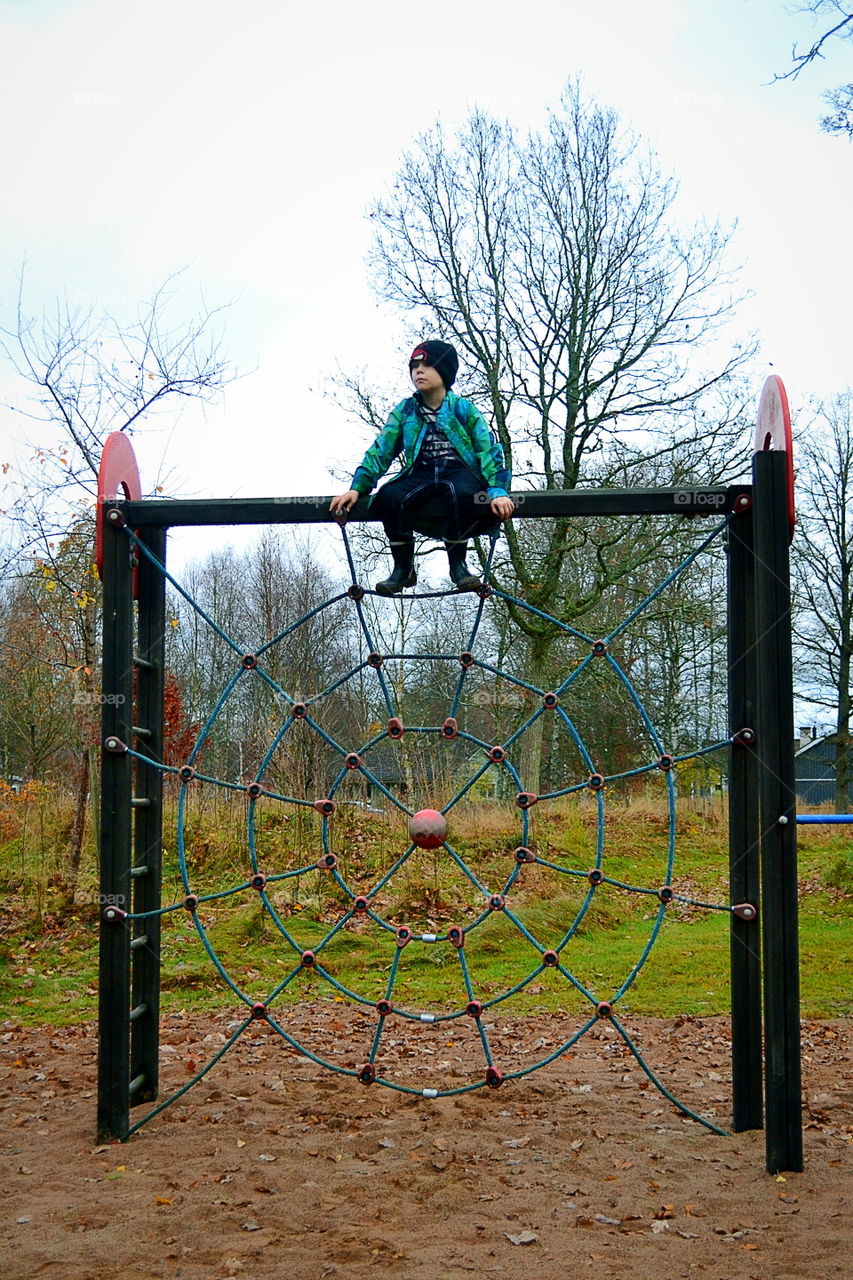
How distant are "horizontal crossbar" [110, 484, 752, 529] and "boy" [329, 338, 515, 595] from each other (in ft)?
0.27

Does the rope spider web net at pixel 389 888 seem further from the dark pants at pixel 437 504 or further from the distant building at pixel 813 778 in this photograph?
the distant building at pixel 813 778

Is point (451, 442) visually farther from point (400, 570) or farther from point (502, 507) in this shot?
point (400, 570)

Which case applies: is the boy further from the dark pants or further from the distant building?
the distant building

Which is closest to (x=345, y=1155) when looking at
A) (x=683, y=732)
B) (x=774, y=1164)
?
(x=774, y=1164)

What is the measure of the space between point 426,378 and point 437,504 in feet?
1.64

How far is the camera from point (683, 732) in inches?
700

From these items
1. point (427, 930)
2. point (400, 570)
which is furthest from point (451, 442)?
point (427, 930)

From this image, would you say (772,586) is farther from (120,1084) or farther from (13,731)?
(13,731)

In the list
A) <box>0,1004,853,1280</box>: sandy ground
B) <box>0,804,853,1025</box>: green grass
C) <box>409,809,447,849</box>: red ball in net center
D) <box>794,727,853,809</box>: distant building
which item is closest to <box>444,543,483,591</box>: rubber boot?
<box>409,809,447,849</box>: red ball in net center

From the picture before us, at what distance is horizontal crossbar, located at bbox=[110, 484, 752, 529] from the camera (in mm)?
3584

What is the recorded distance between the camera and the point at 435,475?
372 cm

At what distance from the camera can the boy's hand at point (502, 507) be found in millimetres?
3570

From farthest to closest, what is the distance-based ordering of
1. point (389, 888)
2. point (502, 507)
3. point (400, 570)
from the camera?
1. point (389, 888)
2. point (400, 570)
3. point (502, 507)

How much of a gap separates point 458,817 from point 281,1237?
7.84 m
